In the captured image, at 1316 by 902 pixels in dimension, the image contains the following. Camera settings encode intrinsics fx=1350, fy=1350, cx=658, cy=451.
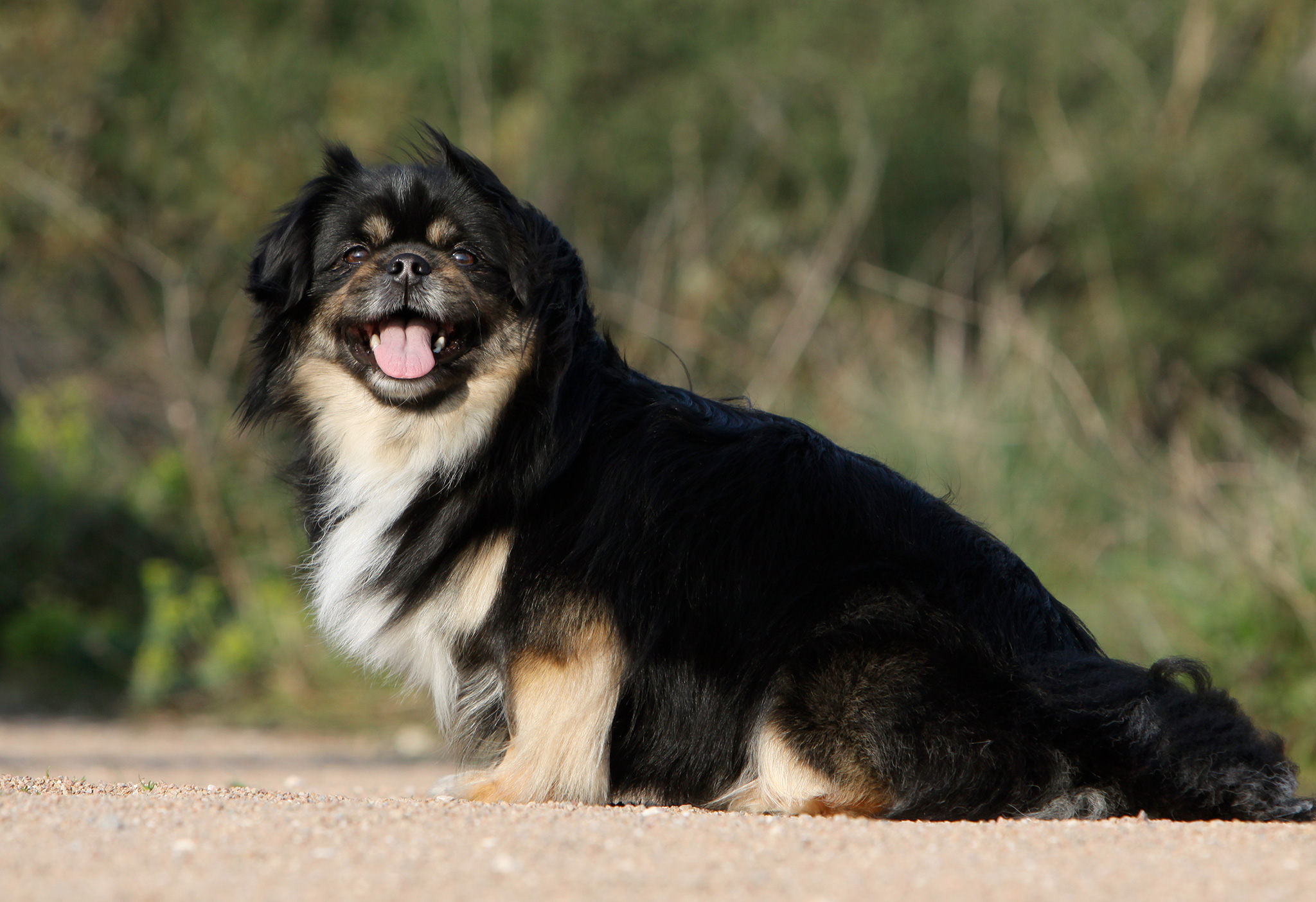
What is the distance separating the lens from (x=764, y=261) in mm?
11711

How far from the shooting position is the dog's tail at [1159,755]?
3770mm

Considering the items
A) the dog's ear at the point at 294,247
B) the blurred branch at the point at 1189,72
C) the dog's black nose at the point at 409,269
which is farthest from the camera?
the blurred branch at the point at 1189,72

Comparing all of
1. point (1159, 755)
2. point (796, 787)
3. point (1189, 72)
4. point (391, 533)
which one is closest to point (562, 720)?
point (796, 787)

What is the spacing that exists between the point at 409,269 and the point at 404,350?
27cm

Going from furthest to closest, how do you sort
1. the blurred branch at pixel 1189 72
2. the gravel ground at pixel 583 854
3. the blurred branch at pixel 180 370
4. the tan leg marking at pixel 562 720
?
the blurred branch at pixel 1189 72 < the blurred branch at pixel 180 370 < the tan leg marking at pixel 562 720 < the gravel ground at pixel 583 854

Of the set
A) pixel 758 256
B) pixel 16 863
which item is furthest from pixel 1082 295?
pixel 16 863

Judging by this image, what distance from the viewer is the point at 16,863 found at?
285cm

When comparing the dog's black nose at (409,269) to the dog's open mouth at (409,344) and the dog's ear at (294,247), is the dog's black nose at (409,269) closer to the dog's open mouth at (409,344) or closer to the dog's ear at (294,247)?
the dog's open mouth at (409,344)

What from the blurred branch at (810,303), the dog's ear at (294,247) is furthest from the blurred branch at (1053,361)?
the dog's ear at (294,247)

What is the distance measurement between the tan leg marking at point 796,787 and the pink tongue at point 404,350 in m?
1.57

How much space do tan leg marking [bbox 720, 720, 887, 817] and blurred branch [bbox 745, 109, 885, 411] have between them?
20.9 feet

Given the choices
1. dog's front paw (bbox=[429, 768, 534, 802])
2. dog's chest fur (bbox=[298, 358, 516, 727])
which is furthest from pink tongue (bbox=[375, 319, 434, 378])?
dog's front paw (bbox=[429, 768, 534, 802])

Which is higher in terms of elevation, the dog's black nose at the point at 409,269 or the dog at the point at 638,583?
the dog's black nose at the point at 409,269

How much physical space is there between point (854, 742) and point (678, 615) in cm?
62
